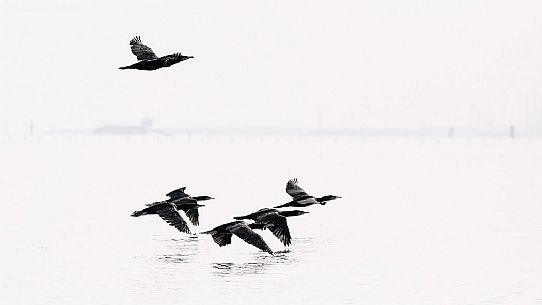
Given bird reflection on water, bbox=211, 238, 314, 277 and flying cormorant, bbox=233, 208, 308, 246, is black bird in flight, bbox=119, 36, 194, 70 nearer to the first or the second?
flying cormorant, bbox=233, 208, 308, 246

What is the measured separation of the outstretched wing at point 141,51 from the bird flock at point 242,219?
5231 mm

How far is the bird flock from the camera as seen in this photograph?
1515 inches

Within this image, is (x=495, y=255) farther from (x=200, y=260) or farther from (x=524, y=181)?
(x=524, y=181)

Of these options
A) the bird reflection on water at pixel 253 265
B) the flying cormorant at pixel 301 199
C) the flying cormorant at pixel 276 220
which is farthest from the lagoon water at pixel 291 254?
the flying cormorant at pixel 301 199

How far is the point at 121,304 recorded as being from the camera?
32.7 metres

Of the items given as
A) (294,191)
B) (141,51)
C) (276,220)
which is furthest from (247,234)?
(294,191)

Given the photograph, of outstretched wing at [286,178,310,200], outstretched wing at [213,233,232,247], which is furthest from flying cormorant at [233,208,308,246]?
outstretched wing at [286,178,310,200]

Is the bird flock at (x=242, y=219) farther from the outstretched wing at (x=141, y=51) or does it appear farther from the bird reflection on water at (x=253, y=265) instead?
the outstretched wing at (x=141, y=51)

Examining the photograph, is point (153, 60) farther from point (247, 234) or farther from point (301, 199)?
point (301, 199)

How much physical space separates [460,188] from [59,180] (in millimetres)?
37561

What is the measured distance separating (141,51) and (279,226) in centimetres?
796

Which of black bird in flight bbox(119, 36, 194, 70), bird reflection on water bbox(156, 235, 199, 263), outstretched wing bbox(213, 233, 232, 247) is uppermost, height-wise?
black bird in flight bbox(119, 36, 194, 70)

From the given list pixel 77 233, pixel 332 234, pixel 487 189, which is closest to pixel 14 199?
pixel 77 233

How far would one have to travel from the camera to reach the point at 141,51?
41.9 metres
